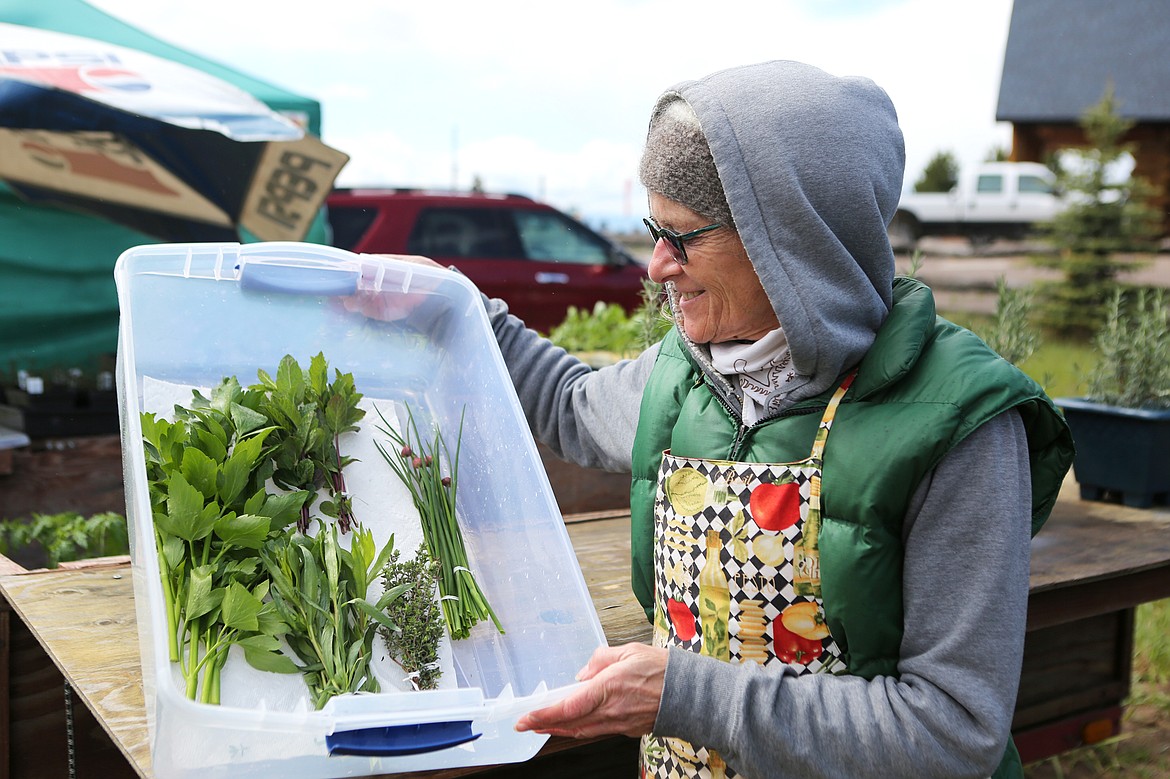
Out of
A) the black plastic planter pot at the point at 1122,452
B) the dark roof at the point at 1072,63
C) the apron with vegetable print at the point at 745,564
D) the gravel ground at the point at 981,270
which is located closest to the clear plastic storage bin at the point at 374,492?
the apron with vegetable print at the point at 745,564

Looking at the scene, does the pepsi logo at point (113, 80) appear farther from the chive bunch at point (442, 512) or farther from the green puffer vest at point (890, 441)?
the green puffer vest at point (890, 441)

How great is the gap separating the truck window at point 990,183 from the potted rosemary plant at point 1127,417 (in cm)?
1581

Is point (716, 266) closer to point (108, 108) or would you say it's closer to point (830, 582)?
point (830, 582)

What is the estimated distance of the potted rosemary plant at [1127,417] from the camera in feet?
8.30

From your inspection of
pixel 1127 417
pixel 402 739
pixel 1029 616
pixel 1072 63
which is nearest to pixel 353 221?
pixel 1127 417

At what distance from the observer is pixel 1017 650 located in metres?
1.04

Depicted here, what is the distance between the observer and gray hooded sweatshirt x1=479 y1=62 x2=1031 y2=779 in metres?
1.02

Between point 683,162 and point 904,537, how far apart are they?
1.49 feet

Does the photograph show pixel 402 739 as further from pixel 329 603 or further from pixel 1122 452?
pixel 1122 452

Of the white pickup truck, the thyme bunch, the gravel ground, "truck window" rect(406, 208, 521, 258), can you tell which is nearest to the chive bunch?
the thyme bunch

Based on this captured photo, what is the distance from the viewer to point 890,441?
3.47ft

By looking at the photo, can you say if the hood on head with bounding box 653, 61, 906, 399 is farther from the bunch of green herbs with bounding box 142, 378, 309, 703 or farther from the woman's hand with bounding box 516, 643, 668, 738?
the bunch of green herbs with bounding box 142, 378, 309, 703

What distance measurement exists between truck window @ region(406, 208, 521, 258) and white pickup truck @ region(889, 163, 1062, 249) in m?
11.8

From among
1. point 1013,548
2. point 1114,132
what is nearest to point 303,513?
point 1013,548
